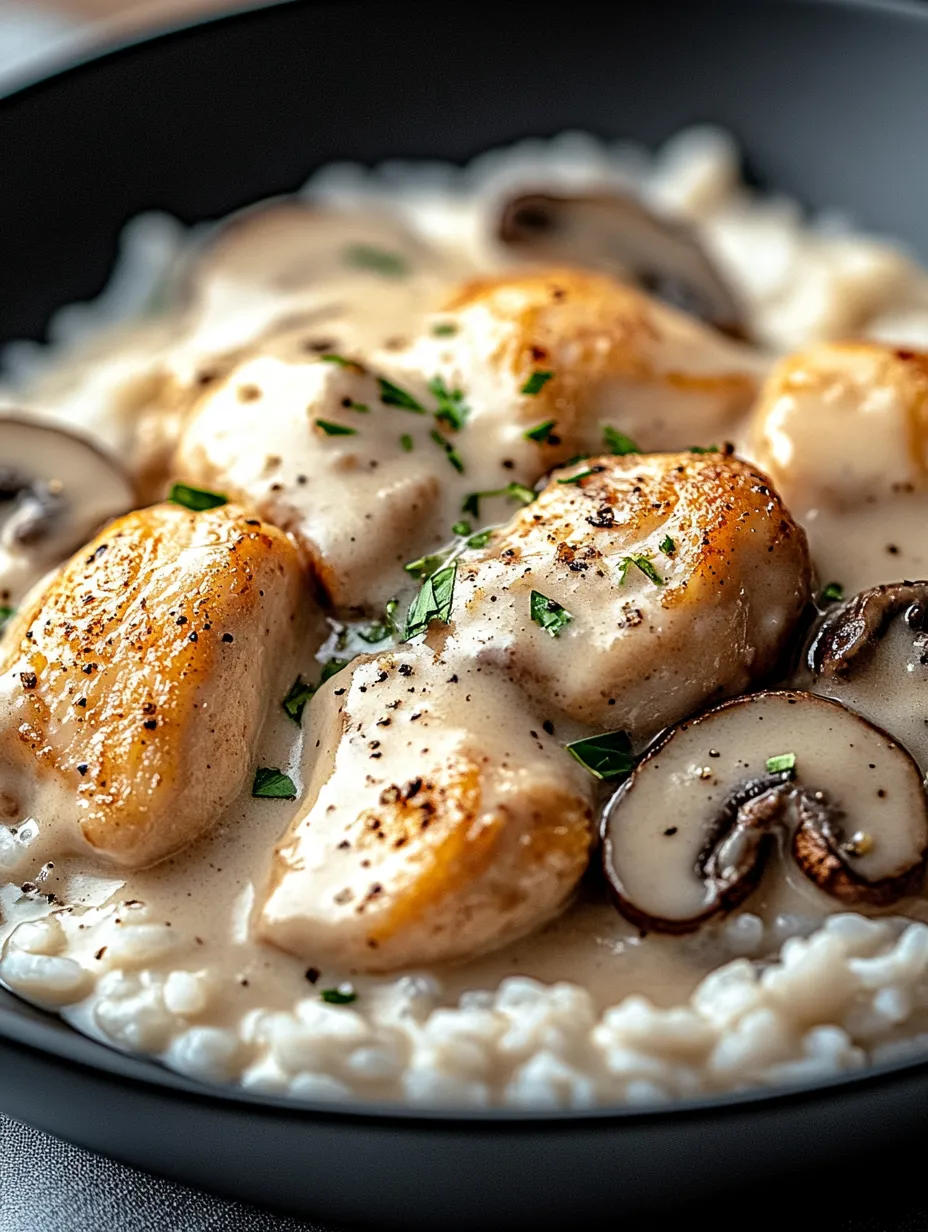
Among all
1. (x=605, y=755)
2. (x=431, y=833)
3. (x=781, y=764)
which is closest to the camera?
(x=431, y=833)

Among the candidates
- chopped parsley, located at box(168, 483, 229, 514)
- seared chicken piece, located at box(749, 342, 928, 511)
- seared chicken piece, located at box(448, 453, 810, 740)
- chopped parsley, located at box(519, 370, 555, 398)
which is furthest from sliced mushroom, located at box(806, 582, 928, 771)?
chopped parsley, located at box(168, 483, 229, 514)

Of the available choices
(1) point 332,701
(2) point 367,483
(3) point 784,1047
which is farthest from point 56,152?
(3) point 784,1047

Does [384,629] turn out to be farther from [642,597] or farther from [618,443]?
[618,443]

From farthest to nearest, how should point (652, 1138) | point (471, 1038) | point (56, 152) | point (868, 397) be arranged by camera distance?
1. point (56, 152)
2. point (868, 397)
3. point (471, 1038)
4. point (652, 1138)

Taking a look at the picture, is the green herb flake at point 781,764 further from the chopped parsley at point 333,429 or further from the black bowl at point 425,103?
the black bowl at point 425,103

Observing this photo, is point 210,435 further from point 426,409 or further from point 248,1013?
point 248,1013

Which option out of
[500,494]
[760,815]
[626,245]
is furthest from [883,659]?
[626,245]

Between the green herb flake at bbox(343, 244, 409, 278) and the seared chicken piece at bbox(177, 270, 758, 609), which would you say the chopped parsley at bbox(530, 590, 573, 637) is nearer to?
the seared chicken piece at bbox(177, 270, 758, 609)
